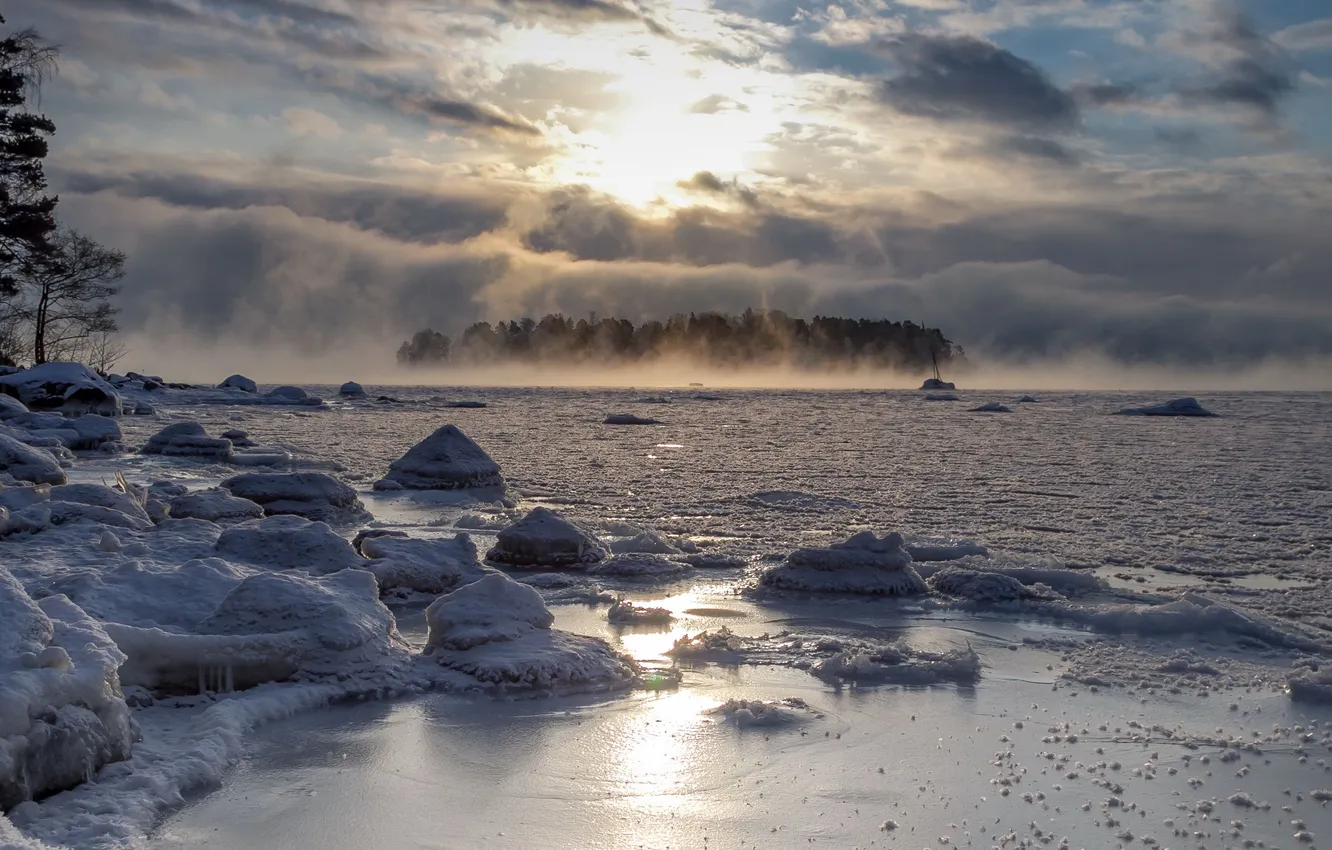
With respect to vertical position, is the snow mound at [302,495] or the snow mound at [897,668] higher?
the snow mound at [302,495]

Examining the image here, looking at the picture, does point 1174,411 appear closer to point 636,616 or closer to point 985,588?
point 985,588

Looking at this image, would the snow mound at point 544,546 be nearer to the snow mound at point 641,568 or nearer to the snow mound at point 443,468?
the snow mound at point 641,568

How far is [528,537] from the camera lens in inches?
307

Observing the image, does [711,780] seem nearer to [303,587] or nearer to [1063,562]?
[303,587]

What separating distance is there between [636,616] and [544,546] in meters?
1.84

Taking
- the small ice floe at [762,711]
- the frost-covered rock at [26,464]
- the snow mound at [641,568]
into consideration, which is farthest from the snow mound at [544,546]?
the frost-covered rock at [26,464]

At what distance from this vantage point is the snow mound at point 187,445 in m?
15.1

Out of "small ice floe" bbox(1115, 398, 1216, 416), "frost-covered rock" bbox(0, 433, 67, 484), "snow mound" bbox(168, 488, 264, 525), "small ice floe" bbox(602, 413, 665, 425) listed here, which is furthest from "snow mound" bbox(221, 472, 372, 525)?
"small ice floe" bbox(1115, 398, 1216, 416)

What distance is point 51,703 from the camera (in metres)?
3.35

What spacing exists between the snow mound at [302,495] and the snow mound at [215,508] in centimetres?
56

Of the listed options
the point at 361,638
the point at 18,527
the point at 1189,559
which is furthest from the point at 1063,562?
the point at 18,527

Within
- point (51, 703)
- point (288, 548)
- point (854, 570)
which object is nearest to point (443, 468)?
point (288, 548)

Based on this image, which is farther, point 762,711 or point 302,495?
point 302,495

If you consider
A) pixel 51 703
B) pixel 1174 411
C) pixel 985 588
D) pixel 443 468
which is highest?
pixel 1174 411
